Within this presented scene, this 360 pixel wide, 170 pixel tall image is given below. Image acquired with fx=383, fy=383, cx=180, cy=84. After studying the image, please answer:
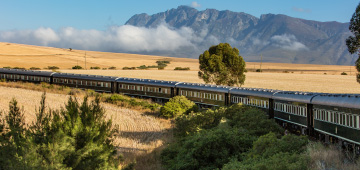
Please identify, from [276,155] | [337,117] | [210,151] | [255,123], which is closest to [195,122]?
[255,123]

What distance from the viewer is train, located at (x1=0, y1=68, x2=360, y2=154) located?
15.7m

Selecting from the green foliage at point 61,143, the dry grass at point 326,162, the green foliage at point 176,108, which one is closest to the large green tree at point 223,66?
the green foliage at point 176,108

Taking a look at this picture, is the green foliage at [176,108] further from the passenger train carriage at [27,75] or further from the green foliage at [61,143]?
the passenger train carriage at [27,75]

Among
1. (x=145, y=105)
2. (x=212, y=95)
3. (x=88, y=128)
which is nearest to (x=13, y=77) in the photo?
(x=145, y=105)

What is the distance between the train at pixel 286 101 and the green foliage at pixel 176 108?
283 cm

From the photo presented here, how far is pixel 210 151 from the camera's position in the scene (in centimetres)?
1437

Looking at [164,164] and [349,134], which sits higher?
[349,134]

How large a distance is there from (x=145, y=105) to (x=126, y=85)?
1038 centimetres

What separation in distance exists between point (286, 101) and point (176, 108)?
969 cm

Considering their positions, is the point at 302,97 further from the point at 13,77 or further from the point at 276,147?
the point at 13,77

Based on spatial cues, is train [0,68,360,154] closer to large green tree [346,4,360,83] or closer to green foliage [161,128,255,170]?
green foliage [161,128,255,170]

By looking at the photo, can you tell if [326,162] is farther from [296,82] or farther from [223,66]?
[296,82]

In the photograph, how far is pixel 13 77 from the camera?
62875 millimetres

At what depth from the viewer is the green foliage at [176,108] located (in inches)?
1160
